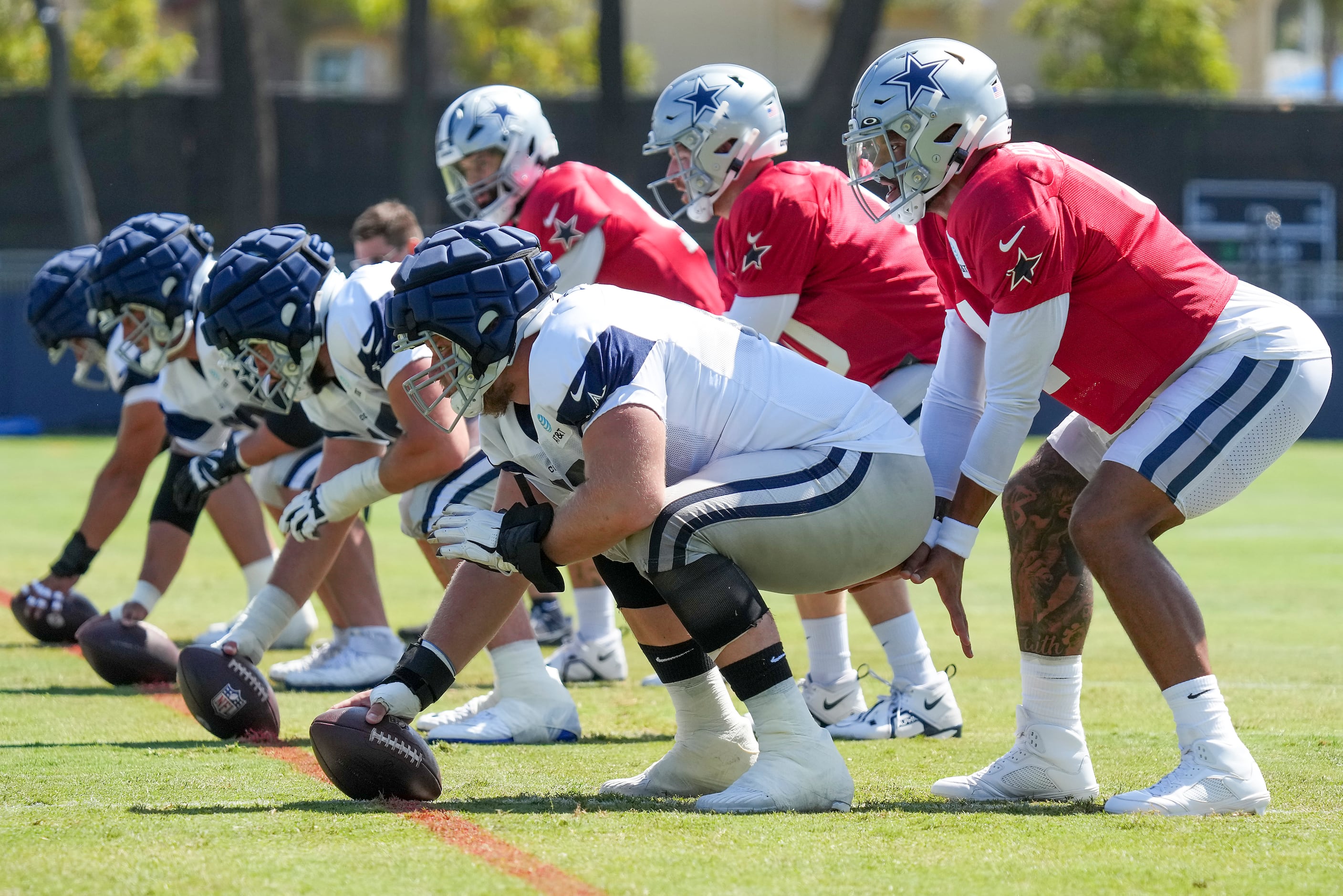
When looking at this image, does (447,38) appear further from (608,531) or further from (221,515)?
(608,531)

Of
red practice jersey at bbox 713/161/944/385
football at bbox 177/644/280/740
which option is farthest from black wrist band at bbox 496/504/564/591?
red practice jersey at bbox 713/161/944/385

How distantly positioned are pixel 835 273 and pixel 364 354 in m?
1.71

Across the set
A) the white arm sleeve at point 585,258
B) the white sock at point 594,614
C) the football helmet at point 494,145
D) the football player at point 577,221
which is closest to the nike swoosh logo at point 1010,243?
the football player at point 577,221

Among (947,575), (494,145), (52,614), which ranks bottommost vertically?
(52,614)

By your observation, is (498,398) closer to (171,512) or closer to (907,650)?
(907,650)

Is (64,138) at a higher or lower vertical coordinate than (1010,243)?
lower

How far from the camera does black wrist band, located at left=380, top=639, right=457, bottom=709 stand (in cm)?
442

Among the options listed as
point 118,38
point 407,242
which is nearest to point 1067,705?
point 407,242

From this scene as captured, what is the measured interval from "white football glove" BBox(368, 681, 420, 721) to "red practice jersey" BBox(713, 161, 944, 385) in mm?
2115

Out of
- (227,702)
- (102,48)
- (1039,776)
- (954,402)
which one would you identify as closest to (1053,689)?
(1039,776)

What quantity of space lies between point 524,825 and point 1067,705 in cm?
160

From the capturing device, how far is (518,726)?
5.49 m

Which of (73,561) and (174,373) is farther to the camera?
(73,561)

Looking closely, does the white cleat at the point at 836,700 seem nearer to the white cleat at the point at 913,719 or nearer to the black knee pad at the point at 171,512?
the white cleat at the point at 913,719
